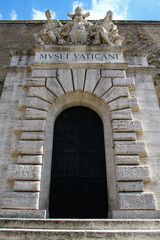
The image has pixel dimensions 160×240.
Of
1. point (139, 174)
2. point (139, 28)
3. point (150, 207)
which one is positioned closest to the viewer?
point (150, 207)

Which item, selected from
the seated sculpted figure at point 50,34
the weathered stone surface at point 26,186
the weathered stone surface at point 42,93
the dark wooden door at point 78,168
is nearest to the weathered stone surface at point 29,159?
the weathered stone surface at point 26,186

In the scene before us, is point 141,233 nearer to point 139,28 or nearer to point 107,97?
point 107,97

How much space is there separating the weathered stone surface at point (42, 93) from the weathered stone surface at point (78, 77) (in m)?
0.90

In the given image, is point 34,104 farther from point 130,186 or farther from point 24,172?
point 130,186

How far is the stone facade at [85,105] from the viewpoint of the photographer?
16.9 ft

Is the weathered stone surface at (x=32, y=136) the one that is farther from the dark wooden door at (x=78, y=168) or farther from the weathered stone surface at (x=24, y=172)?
the weathered stone surface at (x=24, y=172)

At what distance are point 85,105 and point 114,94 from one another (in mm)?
1099

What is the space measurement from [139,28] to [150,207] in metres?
10.1

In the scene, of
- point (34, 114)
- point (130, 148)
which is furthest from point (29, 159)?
point (130, 148)

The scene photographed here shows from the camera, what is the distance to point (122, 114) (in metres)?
6.22

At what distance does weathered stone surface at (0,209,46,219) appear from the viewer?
4.84 m

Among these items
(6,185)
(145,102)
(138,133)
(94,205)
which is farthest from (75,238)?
(145,102)

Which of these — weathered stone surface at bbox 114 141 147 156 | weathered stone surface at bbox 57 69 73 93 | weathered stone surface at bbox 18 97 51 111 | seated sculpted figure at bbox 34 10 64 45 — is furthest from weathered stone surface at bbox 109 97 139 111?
seated sculpted figure at bbox 34 10 64 45

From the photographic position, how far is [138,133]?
604 cm
